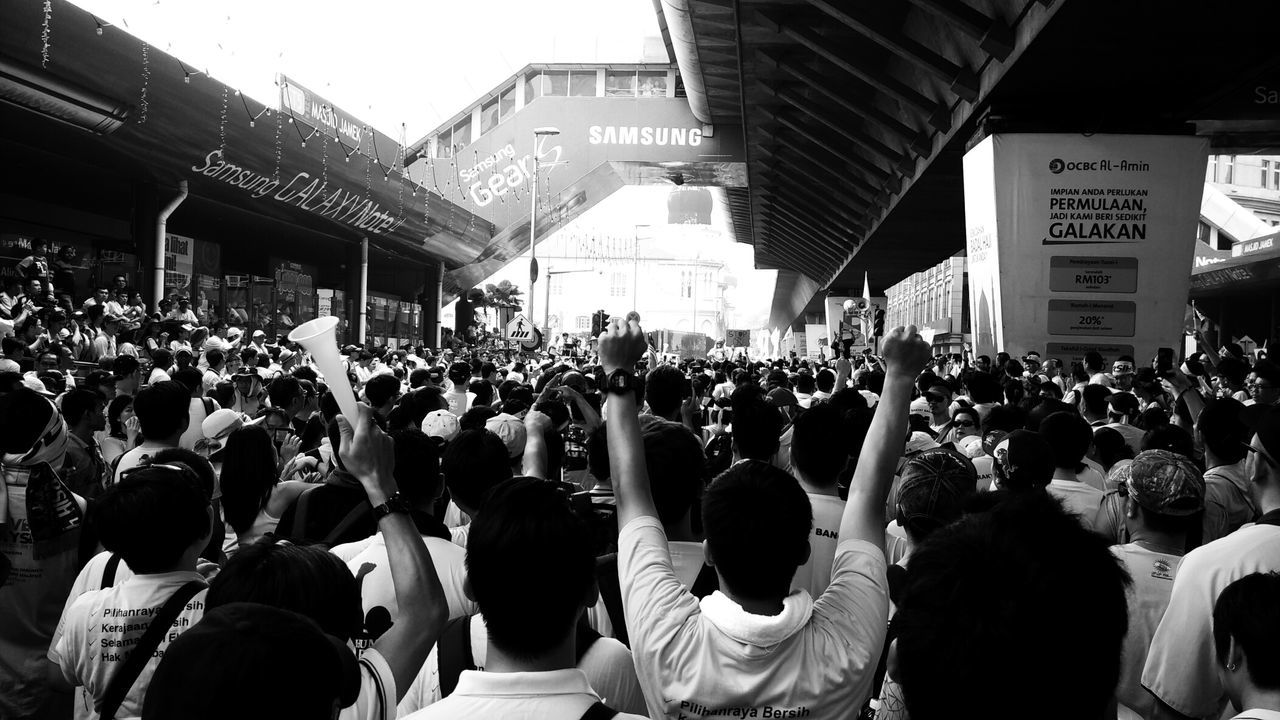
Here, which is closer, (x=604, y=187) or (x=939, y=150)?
(x=939, y=150)

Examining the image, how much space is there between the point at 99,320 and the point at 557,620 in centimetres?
1926

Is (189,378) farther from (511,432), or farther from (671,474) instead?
(671,474)

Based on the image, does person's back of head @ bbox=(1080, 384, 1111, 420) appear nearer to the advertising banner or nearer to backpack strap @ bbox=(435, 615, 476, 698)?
backpack strap @ bbox=(435, 615, 476, 698)

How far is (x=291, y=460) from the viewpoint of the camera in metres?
6.94

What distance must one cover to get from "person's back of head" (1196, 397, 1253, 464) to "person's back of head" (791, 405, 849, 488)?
83.8 inches

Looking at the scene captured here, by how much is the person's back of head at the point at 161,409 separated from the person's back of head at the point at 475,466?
201 centimetres

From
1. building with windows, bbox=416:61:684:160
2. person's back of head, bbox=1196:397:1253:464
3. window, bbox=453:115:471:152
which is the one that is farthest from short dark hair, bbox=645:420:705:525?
window, bbox=453:115:471:152

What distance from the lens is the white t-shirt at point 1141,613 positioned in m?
3.65

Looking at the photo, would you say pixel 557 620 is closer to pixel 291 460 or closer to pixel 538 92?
pixel 291 460

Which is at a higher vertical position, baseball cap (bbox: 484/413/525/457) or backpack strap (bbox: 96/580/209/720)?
baseball cap (bbox: 484/413/525/457)

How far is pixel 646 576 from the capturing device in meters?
2.67

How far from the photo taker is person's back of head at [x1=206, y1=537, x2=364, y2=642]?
2604mm

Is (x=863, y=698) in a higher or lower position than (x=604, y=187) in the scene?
lower

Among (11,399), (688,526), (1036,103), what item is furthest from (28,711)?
(1036,103)
